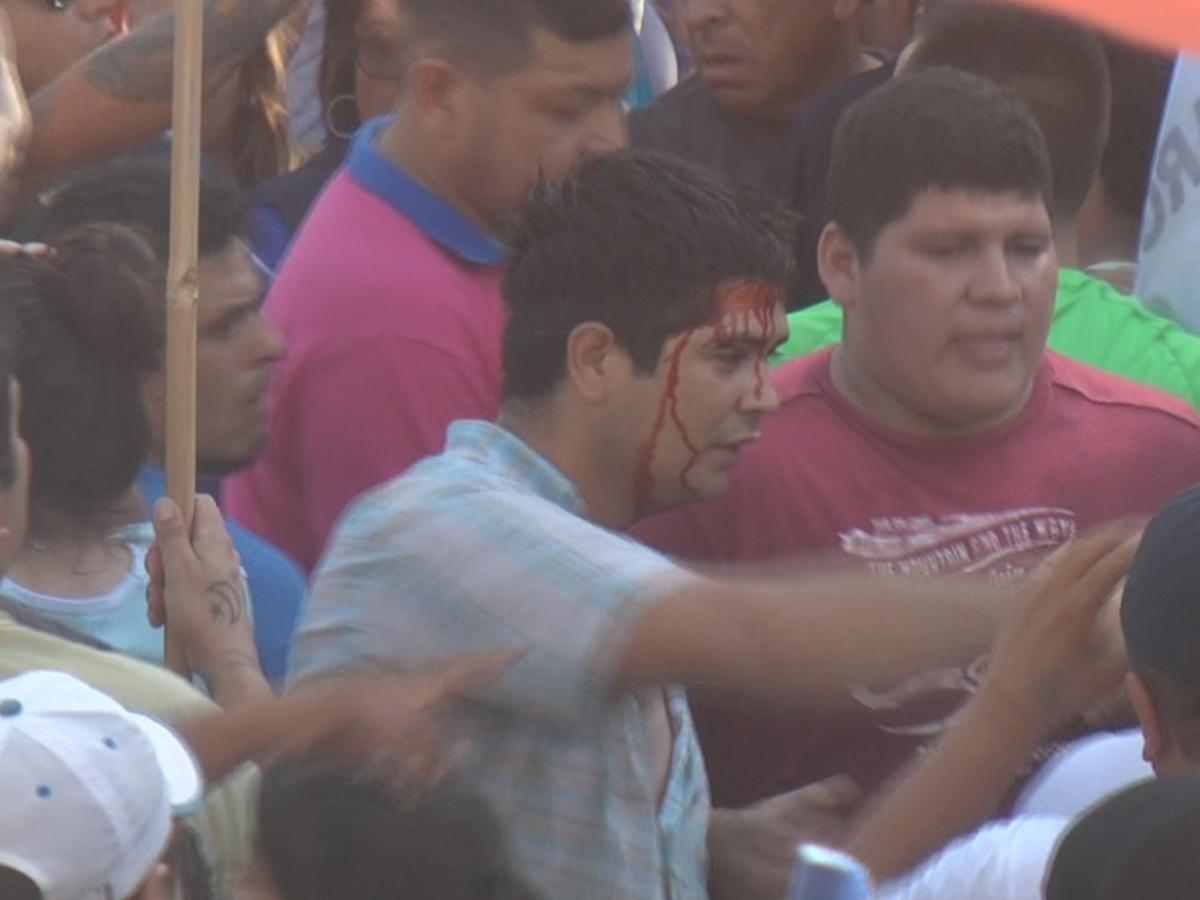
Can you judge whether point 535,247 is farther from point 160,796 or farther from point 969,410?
point 160,796

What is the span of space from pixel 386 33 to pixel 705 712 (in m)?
2.11

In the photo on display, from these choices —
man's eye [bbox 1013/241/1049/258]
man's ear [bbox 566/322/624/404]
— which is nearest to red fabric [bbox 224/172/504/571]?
man's ear [bbox 566/322/624/404]

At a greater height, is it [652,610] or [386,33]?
[652,610]

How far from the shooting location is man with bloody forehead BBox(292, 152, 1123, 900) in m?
2.86

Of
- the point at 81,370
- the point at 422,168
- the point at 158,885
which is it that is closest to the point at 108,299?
the point at 81,370

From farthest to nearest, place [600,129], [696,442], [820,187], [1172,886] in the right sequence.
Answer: [820,187]
[600,129]
[696,442]
[1172,886]

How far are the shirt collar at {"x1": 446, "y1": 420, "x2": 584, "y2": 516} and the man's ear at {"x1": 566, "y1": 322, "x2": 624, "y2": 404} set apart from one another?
116 mm

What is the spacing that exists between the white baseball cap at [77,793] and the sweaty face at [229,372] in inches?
52.8

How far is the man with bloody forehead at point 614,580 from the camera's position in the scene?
113 inches

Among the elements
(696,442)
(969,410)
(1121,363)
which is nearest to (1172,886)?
(696,442)

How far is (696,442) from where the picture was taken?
135 inches

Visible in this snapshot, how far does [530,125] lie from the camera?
13.9ft

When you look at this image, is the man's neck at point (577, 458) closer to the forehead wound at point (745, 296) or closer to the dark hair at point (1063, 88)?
the forehead wound at point (745, 296)

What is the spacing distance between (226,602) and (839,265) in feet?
3.46
